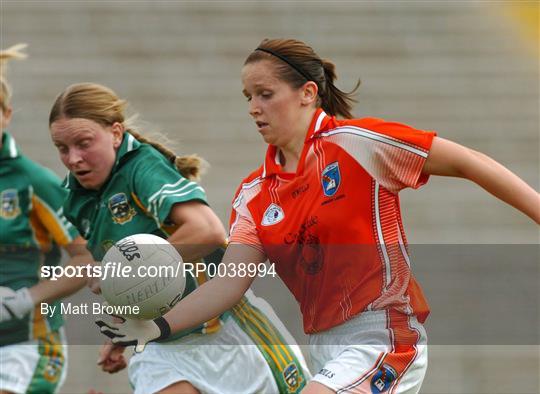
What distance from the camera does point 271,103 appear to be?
3.93 meters

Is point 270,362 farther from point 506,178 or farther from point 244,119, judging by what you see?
point 244,119

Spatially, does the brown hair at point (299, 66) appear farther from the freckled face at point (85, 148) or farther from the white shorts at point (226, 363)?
the white shorts at point (226, 363)

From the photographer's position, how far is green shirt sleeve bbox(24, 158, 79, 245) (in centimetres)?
508

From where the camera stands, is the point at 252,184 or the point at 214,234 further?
the point at 214,234

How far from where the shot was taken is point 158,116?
9.73 m

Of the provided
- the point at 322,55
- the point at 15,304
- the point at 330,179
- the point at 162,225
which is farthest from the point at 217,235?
the point at 322,55

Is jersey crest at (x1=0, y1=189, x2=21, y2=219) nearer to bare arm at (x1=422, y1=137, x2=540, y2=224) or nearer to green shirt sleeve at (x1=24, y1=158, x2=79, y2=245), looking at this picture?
green shirt sleeve at (x1=24, y1=158, x2=79, y2=245)

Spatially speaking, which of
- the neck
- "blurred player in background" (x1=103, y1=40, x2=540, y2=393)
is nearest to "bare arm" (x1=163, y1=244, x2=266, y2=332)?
"blurred player in background" (x1=103, y1=40, x2=540, y2=393)

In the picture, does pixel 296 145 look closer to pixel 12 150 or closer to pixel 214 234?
pixel 214 234

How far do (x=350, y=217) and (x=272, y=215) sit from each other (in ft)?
1.14

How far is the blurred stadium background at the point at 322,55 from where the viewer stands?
9.46 meters

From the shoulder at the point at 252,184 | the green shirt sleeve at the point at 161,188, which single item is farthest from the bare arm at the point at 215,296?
the green shirt sleeve at the point at 161,188

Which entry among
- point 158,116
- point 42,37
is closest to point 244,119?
point 158,116

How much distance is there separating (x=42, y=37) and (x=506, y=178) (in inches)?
289
